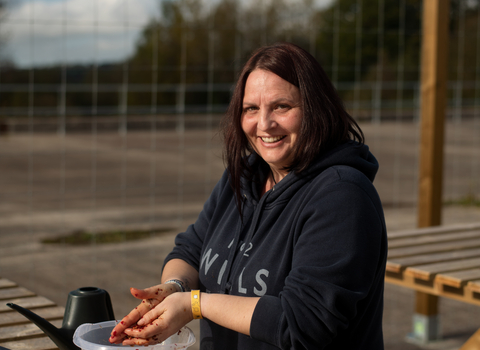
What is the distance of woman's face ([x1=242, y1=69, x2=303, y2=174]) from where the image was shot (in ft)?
3.95

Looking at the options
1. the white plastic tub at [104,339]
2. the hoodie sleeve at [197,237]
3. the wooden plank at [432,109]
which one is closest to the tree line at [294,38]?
the wooden plank at [432,109]

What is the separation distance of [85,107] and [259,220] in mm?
12598

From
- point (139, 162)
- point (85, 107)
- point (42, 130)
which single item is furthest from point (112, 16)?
point (85, 107)

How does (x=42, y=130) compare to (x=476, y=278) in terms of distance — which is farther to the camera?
(x=42, y=130)

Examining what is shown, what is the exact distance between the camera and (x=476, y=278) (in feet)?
6.04

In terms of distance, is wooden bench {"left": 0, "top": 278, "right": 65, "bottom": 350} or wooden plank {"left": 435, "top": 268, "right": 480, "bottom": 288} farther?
wooden plank {"left": 435, "top": 268, "right": 480, "bottom": 288}

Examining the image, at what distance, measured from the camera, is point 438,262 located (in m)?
2.06

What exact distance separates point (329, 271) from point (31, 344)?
29.3 inches

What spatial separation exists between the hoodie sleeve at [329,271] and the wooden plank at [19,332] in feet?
1.97

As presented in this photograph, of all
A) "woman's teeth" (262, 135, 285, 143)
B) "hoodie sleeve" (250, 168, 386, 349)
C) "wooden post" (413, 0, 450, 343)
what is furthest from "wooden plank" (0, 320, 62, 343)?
"wooden post" (413, 0, 450, 343)

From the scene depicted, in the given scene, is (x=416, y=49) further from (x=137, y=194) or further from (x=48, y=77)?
(x=48, y=77)

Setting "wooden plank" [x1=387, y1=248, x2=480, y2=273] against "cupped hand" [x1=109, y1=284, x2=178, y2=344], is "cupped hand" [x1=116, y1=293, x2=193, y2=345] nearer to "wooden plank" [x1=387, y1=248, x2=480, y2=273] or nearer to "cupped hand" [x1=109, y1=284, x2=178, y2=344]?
"cupped hand" [x1=109, y1=284, x2=178, y2=344]

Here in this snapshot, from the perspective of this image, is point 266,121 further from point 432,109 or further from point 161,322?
point 432,109

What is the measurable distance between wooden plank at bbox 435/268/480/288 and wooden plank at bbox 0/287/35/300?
→ 1337mm
